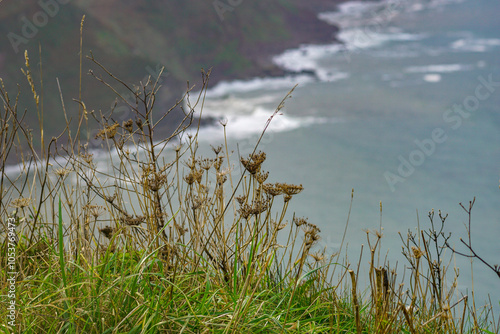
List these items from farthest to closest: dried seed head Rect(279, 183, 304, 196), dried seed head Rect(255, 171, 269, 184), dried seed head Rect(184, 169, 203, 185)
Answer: dried seed head Rect(184, 169, 203, 185) < dried seed head Rect(255, 171, 269, 184) < dried seed head Rect(279, 183, 304, 196)

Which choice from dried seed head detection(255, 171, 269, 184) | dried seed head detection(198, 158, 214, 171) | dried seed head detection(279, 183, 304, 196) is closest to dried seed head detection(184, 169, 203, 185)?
dried seed head detection(198, 158, 214, 171)

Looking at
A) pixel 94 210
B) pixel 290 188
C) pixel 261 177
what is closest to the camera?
pixel 290 188

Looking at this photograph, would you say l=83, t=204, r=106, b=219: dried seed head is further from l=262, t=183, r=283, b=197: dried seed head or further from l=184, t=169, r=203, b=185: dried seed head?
l=262, t=183, r=283, b=197: dried seed head

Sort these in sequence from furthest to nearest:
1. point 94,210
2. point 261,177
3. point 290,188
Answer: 1. point 94,210
2. point 261,177
3. point 290,188

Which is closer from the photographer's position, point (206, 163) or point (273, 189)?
point (273, 189)

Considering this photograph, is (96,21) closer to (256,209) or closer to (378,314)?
(256,209)

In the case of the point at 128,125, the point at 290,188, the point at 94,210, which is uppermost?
the point at 128,125

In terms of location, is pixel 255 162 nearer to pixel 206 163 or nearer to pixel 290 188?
pixel 290 188

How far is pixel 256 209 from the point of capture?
4.07 feet

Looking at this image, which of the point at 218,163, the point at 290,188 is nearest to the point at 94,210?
the point at 218,163

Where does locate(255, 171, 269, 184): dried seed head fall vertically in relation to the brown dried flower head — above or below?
below

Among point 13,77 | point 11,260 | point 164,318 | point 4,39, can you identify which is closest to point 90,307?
point 164,318

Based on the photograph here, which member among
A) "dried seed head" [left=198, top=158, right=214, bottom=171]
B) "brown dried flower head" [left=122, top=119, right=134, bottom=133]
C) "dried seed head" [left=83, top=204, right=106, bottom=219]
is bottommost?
"dried seed head" [left=83, top=204, right=106, bottom=219]

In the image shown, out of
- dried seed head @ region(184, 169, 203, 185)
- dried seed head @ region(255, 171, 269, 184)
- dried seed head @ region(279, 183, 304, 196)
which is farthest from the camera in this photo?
dried seed head @ region(184, 169, 203, 185)
